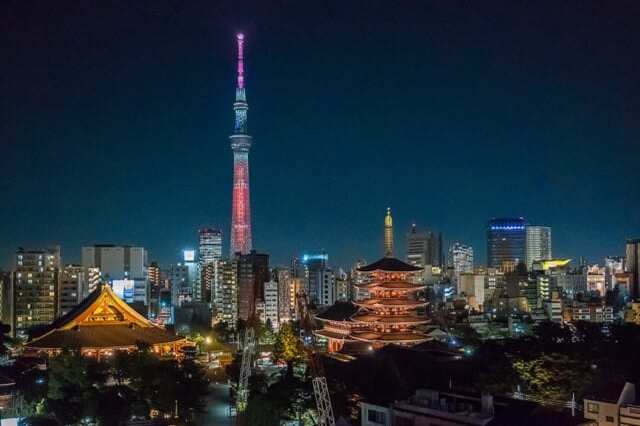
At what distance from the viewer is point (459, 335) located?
4750cm

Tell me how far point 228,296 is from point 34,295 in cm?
1923

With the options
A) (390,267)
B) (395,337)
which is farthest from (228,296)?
(395,337)

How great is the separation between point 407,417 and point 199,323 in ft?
145

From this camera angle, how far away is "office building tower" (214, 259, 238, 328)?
227 feet

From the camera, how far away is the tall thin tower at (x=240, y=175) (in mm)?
83375

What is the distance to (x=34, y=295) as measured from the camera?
2351 inches

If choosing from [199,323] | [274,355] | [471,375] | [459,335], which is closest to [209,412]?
[471,375]

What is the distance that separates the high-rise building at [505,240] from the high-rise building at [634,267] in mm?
50893

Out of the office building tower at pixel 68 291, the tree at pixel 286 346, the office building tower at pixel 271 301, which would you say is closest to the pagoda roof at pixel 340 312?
the tree at pixel 286 346

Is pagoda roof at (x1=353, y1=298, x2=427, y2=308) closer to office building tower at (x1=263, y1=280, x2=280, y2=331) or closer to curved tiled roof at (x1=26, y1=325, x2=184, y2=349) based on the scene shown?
curved tiled roof at (x1=26, y1=325, x2=184, y2=349)

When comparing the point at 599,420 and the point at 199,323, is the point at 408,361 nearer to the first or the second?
the point at 599,420

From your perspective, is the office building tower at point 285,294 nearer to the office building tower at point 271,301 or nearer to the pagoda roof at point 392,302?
the office building tower at point 271,301

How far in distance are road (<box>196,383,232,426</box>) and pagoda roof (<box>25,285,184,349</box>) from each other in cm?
449

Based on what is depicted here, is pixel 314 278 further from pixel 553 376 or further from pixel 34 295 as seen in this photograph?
pixel 553 376
